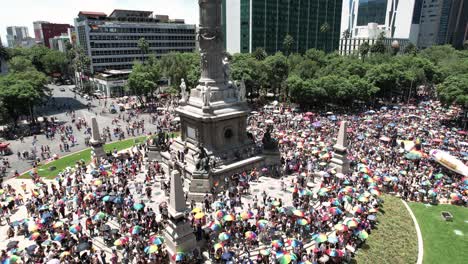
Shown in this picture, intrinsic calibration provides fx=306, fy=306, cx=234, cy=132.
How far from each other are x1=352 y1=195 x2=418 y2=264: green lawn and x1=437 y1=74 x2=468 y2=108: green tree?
33950 millimetres

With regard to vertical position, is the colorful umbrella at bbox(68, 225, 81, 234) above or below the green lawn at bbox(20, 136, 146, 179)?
above

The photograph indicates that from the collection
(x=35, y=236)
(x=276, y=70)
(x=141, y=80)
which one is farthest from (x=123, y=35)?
(x=35, y=236)

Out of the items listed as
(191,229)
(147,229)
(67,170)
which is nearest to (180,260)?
(191,229)

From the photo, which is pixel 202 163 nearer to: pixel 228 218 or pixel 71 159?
pixel 228 218

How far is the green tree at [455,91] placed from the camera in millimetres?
51347

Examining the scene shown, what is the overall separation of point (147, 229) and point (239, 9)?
11009cm

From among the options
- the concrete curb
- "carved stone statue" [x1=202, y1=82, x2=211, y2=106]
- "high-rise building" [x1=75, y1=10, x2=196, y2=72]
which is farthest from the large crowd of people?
"high-rise building" [x1=75, y1=10, x2=196, y2=72]

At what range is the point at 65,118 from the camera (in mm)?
65875

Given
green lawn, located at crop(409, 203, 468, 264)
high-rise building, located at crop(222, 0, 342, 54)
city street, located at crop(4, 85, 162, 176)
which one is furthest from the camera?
high-rise building, located at crop(222, 0, 342, 54)

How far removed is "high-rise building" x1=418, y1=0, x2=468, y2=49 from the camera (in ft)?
589

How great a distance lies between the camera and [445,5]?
179m

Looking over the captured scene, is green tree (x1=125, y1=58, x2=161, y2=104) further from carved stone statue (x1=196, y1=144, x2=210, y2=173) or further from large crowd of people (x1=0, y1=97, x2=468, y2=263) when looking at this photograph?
carved stone statue (x1=196, y1=144, x2=210, y2=173)

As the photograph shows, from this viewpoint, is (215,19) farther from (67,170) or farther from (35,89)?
(35,89)

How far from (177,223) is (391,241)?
1663cm
